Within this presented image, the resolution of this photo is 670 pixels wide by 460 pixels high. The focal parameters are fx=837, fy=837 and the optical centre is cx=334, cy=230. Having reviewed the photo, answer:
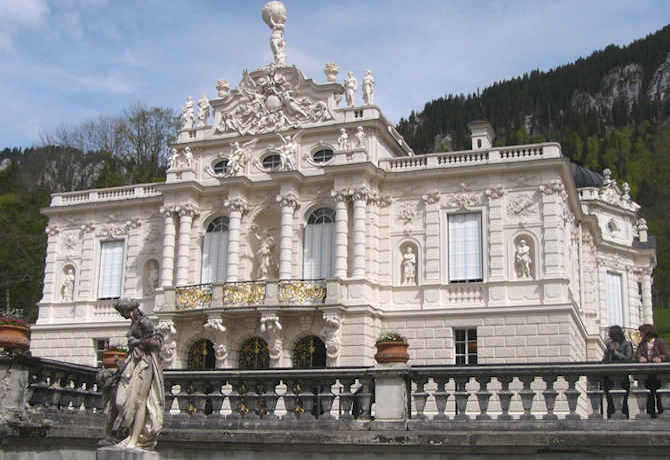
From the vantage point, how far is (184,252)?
34094 mm

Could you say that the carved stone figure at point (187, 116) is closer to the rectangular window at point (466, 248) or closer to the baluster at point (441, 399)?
the rectangular window at point (466, 248)

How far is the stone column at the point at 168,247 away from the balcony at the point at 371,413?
2022 cm

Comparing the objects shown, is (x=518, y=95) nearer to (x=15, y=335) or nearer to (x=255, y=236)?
(x=255, y=236)

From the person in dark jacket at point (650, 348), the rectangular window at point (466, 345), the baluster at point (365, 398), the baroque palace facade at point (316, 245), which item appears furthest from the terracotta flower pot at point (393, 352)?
the rectangular window at point (466, 345)

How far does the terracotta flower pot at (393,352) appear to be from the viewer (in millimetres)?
12367

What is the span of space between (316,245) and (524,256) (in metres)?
8.06

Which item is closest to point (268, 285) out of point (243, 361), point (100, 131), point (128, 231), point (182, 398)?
point (243, 361)

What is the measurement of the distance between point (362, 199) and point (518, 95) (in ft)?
445

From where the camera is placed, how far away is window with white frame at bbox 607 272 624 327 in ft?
152

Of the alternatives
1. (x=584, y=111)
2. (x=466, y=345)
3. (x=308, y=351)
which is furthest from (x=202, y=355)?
(x=584, y=111)

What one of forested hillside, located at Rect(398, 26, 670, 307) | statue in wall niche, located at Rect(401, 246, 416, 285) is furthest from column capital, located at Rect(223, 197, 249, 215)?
forested hillside, located at Rect(398, 26, 670, 307)

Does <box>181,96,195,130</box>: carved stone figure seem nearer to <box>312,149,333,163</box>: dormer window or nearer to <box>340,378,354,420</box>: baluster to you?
<box>312,149,333,163</box>: dormer window

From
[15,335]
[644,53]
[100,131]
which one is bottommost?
[15,335]

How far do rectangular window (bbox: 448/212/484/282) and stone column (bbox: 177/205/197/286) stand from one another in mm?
10656
